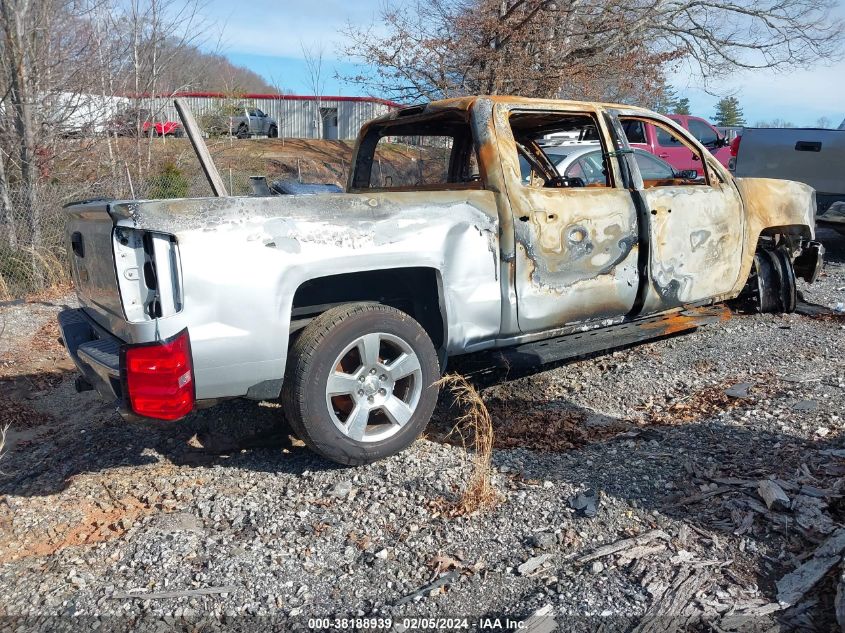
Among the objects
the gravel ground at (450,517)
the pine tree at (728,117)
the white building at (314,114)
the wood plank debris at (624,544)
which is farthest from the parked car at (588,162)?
the pine tree at (728,117)

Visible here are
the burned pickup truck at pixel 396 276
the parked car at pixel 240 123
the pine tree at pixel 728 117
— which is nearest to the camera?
the burned pickup truck at pixel 396 276

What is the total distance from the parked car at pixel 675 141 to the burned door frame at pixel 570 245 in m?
7.99

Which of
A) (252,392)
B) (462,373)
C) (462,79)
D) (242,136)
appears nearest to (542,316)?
(462,373)

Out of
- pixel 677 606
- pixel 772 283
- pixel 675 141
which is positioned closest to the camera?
pixel 677 606

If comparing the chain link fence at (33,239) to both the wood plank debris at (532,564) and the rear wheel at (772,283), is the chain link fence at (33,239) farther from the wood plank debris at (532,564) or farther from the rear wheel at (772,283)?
the wood plank debris at (532,564)

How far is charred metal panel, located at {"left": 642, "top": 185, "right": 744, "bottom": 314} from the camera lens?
469 cm

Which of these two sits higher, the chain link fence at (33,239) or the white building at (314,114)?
the white building at (314,114)

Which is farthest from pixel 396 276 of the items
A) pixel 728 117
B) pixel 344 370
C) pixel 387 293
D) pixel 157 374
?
pixel 728 117

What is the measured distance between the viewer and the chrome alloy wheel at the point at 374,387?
345cm

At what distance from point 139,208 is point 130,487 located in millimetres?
1500

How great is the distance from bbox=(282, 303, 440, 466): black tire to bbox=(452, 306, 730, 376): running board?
0.68 metres

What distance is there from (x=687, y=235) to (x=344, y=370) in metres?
2.75

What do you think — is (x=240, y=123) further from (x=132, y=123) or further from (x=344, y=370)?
(x=344, y=370)

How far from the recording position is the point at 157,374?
3002mm
